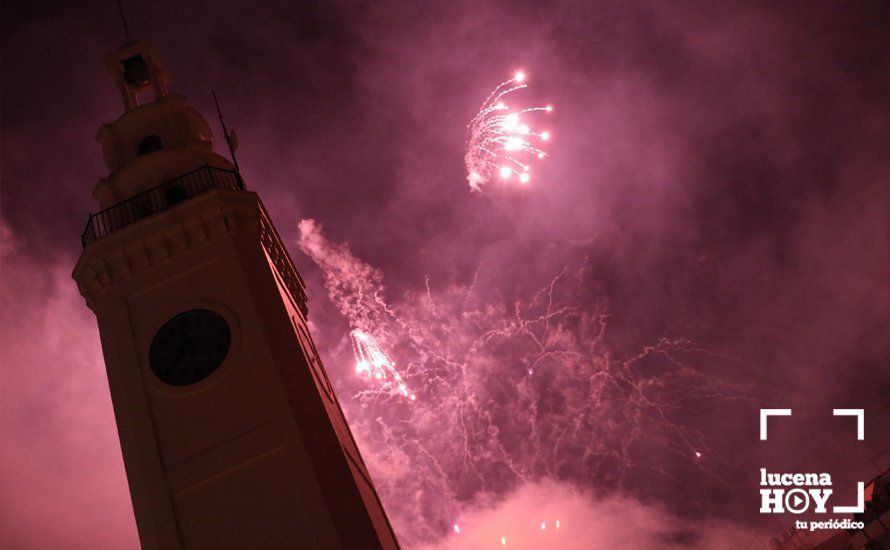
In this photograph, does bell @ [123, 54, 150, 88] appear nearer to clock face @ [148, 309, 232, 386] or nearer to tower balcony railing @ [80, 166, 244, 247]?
tower balcony railing @ [80, 166, 244, 247]

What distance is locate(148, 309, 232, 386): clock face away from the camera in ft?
54.5

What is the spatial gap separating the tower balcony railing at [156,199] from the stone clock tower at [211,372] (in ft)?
0.16

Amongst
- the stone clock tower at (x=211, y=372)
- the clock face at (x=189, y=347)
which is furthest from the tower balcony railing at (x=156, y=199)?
the clock face at (x=189, y=347)

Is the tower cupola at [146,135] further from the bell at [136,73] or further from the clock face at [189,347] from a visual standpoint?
the clock face at [189,347]

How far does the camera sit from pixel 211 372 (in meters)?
16.4

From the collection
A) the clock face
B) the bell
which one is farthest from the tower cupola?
the clock face

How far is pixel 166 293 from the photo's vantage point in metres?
17.8

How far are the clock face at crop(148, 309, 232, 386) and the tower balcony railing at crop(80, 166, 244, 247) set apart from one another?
366 cm

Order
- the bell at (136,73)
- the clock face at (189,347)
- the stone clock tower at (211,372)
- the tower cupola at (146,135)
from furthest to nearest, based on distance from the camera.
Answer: the bell at (136,73), the tower cupola at (146,135), the clock face at (189,347), the stone clock tower at (211,372)

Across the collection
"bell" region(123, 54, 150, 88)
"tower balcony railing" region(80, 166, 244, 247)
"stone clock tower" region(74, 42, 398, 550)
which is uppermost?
"bell" region(123, 54, 150, 88)

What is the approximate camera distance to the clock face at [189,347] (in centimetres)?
1661

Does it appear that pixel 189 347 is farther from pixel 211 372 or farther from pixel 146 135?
pixel 146 135

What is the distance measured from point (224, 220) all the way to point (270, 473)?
23.7 ft

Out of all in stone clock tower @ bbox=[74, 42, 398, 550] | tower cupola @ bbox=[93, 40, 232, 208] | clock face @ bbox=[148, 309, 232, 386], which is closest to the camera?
stone clock tower @ bbox=[74, 42, 398, 550]
